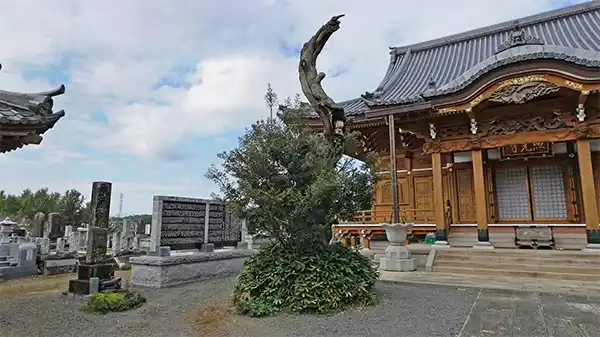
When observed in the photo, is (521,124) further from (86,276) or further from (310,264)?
(86,276)

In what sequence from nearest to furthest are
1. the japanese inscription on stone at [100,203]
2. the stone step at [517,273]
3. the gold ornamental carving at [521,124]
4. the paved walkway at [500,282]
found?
the paved walkway at [500,282]
the stone step at [517,273]
the japanese inscription on stone at [100,203]
the gold ornamental carving at [521,124]

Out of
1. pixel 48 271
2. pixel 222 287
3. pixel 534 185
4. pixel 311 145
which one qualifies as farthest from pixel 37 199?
pixel 534 185

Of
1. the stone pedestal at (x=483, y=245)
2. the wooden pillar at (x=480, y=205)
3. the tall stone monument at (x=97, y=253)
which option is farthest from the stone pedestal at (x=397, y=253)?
the tall stone monument at (x=97, y=253)

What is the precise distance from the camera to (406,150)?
42.5 ft

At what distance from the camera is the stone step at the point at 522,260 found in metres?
7.85

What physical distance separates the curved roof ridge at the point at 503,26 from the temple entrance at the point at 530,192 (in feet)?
20.0

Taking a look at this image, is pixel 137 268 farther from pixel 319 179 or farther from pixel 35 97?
pixel 319 179

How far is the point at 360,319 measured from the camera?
4707 millimetres

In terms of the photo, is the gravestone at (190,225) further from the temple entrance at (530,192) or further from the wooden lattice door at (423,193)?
the temple entrance at (530,192)

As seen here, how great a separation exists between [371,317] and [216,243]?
20.0 ft

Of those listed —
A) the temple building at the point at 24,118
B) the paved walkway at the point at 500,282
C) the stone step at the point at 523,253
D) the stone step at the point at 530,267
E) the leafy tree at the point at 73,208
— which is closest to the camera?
the temple building at the point at 24,118

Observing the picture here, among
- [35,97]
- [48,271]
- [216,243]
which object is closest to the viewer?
[35,97]

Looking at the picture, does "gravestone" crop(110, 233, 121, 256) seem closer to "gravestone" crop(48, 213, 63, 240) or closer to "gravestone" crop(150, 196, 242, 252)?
"gravestone" crop(48, 213, 63, 240)

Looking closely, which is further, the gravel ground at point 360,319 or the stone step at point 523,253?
the stone step at point 523,253
